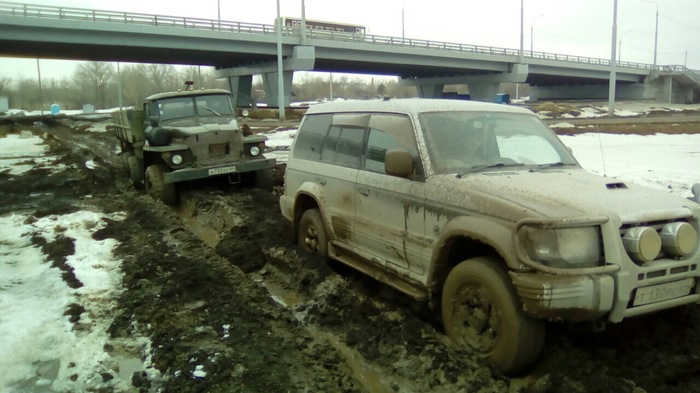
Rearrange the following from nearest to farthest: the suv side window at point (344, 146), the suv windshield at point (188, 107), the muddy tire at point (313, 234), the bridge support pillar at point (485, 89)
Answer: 1. the suv side window at point (344, 146)
2. the muddy tire at point (313, 234)
3. the suv windshield at point (188, 107)
4. the bridge support pillar at point (485, 89)

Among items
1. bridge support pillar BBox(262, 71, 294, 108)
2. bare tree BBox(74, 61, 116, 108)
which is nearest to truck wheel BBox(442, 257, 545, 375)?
bridge support pillar BBox(262, 71, 294, 108)

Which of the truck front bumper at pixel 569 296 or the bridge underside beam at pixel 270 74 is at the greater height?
the bridge underside beam at pixel 270 74

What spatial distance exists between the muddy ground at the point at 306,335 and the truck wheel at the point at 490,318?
0.13 m

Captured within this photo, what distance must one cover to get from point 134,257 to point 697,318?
19.7ft

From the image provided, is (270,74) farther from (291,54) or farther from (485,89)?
(485,89)

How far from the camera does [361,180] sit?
5.30 metres

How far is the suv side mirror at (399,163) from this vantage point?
4.54 meters

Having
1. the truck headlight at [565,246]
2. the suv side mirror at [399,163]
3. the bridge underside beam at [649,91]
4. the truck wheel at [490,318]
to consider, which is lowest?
the truck wheel at [490,318]

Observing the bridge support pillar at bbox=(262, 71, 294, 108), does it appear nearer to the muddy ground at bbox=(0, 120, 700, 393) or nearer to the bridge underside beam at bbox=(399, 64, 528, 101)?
the bridge underside beam at bbox=(399, 64, 528, 101)

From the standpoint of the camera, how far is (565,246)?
11.6 feet

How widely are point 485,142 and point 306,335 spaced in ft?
7.51

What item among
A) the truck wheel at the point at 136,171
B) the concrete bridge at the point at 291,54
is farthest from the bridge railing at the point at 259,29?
the truck wheel at the point at 136,171

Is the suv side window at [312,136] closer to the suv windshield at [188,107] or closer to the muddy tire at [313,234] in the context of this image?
the muddy tire at [313,234]

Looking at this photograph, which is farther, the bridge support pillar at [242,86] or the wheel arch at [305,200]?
the bridge support pillar at [242,86]
